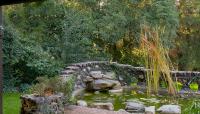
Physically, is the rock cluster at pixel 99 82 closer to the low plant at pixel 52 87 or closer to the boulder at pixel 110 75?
the boulder at pixel 110 75

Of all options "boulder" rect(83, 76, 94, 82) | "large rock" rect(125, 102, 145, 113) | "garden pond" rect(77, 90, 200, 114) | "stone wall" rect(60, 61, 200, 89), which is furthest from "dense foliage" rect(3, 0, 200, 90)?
"large rock" rect(125, 102, 145, 113)

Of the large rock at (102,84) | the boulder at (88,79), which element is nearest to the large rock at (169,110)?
the large rock at (102,84)

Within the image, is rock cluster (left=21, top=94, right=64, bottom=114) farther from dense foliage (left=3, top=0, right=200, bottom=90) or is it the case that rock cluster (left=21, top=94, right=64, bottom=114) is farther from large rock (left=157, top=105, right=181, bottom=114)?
dense foliage (left=3, top=0, right=200, bottom=90)

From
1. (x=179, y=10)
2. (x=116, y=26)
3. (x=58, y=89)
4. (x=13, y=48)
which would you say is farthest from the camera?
(x=179, y=10)

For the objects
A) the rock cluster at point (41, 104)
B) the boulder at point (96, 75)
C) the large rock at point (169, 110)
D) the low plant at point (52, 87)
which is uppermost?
the low plant at point (52, 87)

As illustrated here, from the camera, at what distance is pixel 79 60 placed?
1084 centimetres

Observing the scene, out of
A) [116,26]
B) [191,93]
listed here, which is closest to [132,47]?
[116,26]

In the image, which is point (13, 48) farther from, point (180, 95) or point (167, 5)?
point (167, 5)

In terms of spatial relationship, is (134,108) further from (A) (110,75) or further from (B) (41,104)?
(A) (110,75)

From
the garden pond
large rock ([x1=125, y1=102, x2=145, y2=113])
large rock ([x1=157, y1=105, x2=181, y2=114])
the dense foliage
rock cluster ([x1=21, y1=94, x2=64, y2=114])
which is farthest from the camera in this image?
the dense foliage

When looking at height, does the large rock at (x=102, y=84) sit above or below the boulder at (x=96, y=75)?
below

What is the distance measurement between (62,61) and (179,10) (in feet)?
17.5

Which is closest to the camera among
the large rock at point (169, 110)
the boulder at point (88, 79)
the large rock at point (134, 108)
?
the large rock at point (169, 110)

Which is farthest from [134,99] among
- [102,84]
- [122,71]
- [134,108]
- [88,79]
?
[122,71]
